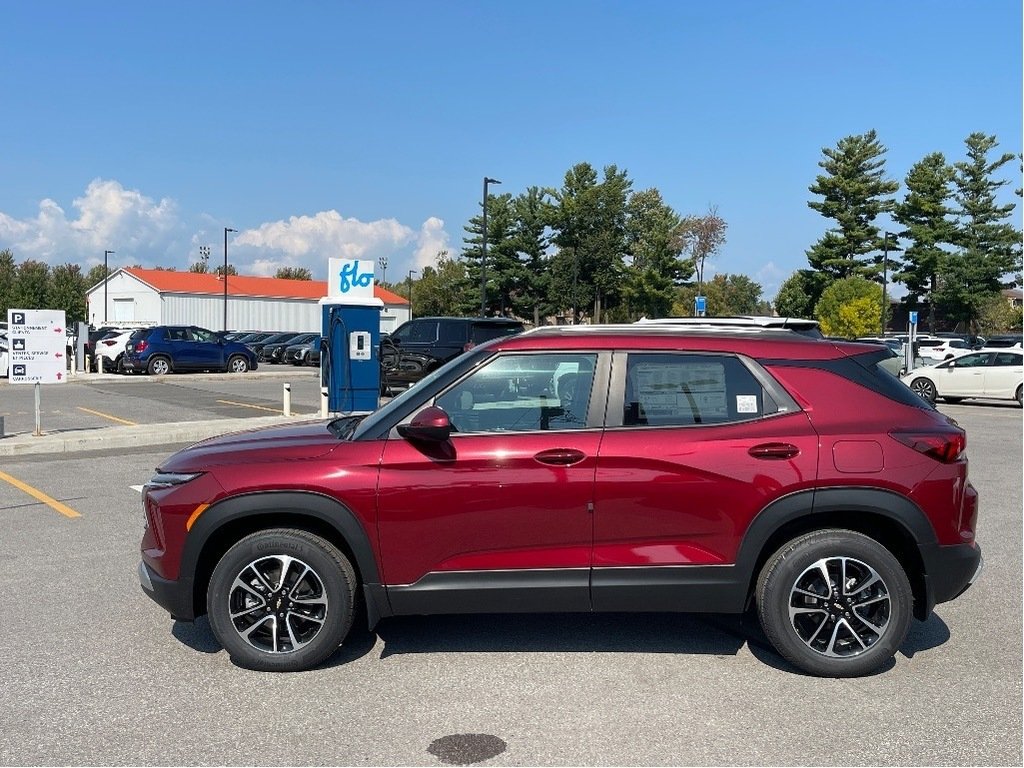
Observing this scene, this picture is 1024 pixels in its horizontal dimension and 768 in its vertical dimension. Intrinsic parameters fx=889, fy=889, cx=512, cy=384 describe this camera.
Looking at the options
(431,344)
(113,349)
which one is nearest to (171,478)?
(431,344)

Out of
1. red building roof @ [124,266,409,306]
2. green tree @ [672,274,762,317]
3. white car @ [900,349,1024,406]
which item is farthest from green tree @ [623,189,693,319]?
white car @ [900,349,1024,406]

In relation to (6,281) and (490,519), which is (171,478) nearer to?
(490,519)

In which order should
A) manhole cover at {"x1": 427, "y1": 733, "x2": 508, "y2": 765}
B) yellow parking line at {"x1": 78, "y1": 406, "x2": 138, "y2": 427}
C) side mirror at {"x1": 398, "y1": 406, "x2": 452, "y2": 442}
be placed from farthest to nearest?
yellow parking line at {"x1": 78, "y1": 406, "x2": 138, "y2": 427}
side mirror at {"x1": 398, "y1": 406, "x2": 452, "y2": 442}
manhole cover at {"x1": 427, "y1": 733, "x2": 508, "y2": 765}

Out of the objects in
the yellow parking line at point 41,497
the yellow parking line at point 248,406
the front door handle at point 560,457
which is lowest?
the yellow parking line at point 41,497

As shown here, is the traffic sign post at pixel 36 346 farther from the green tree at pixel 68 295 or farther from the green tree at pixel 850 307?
the green tree at pixel 68 295

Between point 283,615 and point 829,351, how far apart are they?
3067 millimetres

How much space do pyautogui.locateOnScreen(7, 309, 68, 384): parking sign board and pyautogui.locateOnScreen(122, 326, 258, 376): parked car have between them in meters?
17.1

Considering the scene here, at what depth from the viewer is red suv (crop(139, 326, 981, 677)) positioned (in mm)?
4270

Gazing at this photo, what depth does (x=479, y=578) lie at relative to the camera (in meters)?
4.30

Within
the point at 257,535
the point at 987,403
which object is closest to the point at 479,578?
the point at 257,535

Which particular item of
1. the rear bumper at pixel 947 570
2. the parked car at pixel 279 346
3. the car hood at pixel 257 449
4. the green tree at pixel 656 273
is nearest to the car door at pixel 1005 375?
the rear bumper at pixel 947 570

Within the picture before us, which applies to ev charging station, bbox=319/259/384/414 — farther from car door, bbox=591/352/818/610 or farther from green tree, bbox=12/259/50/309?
green tree, bbox=12/259/50/309

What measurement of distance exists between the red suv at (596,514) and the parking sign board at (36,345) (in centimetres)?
947

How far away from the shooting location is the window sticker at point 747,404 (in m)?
4.43
